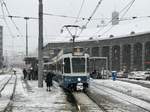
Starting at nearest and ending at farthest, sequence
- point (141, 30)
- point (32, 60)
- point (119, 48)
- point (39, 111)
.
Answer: point (39, 111)
point (32, 60)
point (141, 30)
point (119, 48)

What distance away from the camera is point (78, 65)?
31.2m

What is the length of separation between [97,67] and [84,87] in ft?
110

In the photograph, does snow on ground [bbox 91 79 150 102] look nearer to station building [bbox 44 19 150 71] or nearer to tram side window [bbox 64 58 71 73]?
tram side window [bbox 64 58 71 73]

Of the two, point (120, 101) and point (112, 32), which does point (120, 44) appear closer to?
point (112, 32)

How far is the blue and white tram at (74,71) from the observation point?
1206 inches

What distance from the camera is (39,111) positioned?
17.6m

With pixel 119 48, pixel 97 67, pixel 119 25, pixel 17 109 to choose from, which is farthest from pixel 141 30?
pixel 17 109

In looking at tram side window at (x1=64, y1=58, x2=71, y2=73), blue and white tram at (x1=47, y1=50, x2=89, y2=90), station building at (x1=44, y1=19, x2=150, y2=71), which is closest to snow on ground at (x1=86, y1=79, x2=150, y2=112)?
blue and white tram at (x1=47, y1=50, x2=89, y2=90)

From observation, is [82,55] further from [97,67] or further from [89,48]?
[89,48]

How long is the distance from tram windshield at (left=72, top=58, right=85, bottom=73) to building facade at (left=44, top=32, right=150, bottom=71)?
210 ft

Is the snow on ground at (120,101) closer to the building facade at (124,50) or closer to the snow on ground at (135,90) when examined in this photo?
the snow on ground at (135,90)

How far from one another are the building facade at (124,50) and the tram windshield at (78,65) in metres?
63.9

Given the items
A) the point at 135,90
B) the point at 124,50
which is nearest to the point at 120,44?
the point at 124,50

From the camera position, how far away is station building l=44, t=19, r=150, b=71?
104 meters
